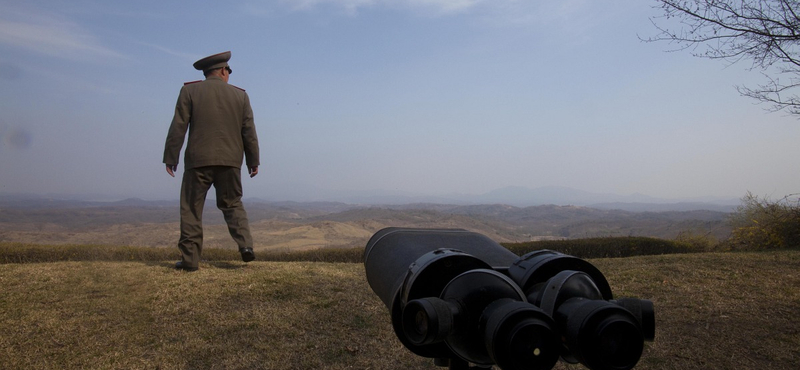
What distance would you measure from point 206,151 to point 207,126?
13.0 inches

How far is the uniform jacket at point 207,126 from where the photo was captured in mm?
5699

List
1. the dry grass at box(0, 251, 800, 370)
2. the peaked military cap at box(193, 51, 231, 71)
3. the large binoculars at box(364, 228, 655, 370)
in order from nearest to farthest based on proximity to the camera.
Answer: the large binoculars at box(364, 228, 655, 370) < the dry grass at box(0, 251, 800, 370) < the peaked military cap at box(193, 51, 231, 71)

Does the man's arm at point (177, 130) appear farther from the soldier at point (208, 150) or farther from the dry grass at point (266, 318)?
the dry grass at point (266, 318)

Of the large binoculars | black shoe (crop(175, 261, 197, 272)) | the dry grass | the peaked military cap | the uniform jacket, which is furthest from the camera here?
the peaked military cap

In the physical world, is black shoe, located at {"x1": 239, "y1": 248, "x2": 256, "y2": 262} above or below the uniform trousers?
below

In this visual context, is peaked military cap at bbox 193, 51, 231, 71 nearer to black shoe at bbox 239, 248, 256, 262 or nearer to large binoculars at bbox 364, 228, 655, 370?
black shoe at bbox 239, 248, 256, 262

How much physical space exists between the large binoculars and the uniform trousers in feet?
14.5

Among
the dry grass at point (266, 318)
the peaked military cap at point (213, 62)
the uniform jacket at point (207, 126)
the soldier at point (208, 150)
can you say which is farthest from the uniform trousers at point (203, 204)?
the peaked military cap at point (213, 62)

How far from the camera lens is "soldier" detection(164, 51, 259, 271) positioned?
5.71 m

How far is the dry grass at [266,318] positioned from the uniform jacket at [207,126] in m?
1.45

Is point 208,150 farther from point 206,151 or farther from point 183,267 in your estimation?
point 183,267

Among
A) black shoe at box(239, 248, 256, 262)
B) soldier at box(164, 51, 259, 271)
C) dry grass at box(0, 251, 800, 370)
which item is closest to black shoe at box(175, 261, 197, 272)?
soldier at box(164, 51, 259, 271)

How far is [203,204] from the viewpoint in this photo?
5.86 metres

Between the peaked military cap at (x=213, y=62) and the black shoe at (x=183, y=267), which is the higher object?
the peaked military cap at (x=213, y=62)
